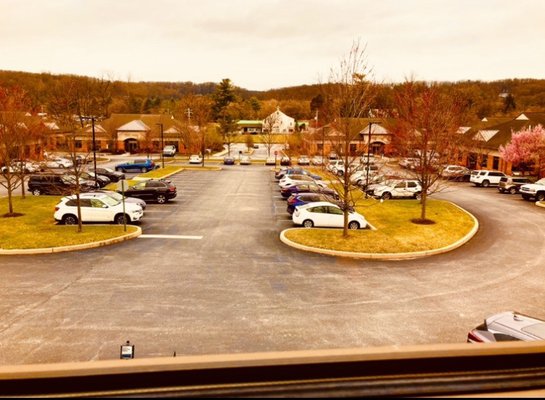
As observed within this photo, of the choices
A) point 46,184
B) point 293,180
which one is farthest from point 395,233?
point 46,184

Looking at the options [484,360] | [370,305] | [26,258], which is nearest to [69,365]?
[484,360]

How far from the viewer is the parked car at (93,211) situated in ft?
71.2

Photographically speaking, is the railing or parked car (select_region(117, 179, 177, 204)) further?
parked car (select_region(117, 179, 177, 204))

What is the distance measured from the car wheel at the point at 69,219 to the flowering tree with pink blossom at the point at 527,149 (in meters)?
39.6

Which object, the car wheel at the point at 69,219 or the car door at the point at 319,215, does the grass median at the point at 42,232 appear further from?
the car door at the point at 319,215

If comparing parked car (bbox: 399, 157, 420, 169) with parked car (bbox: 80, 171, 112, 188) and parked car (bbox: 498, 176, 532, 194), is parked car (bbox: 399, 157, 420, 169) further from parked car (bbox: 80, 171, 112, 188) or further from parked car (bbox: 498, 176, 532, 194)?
parked car (bbox: 80, 171, 112, 188)

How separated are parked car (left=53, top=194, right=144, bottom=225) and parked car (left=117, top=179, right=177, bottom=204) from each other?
5447 mm

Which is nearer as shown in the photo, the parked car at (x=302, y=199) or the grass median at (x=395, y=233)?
the grass median at (x=395, y=233)

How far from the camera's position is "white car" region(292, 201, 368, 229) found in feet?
72.5

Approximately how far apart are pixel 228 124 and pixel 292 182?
2004 inches

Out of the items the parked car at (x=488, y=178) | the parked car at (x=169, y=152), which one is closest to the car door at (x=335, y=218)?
the parked car at (x=488, y=178)

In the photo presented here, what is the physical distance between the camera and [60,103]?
85.7 feet

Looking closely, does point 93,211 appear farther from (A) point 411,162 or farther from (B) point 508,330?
(A) point 411,162

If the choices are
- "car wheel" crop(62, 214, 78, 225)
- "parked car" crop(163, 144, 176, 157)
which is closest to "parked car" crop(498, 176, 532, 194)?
"car wheel" crop(62, 214, 78, 225)
